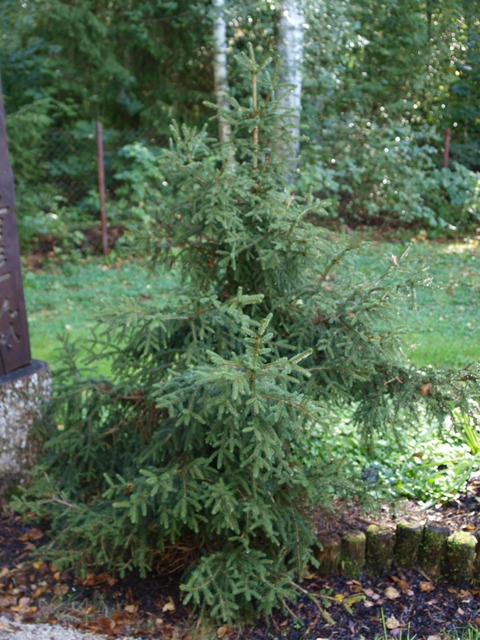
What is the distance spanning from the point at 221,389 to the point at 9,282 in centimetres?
188

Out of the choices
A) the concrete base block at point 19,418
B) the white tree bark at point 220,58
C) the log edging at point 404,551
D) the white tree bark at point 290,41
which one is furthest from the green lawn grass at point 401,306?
the white tree bark at point 220,58

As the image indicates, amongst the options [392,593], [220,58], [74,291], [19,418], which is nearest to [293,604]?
[392,593]

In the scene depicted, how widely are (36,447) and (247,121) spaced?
2296 mm

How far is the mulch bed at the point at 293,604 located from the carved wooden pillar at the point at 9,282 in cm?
116

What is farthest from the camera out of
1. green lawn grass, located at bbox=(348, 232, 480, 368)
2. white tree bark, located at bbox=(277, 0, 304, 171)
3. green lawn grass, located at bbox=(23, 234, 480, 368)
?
white tree bark, located at bbox=(277, 0, 304, 171)

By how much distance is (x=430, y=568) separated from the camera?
3.35 meters

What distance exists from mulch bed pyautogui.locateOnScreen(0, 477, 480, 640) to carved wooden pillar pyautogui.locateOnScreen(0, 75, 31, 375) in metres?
1.16

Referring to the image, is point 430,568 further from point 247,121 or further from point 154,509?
point 247,121

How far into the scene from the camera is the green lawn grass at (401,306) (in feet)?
18.6

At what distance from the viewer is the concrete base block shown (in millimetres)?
4090

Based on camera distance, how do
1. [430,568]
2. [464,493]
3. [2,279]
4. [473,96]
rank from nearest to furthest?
[430,568]
[464,493]
[2,279]
[473,96]

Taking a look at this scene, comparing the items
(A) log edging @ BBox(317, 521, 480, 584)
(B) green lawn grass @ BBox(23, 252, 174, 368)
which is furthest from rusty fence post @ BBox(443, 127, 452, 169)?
(A) log edging @ BBox(317, 521, 480, 584)

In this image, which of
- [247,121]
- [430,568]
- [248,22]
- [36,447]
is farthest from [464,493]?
[248,22]

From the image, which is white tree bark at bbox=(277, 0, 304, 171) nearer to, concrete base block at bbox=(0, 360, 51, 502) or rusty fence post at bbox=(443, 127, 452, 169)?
rusty fence post at bbox=(443, 127, 452, 169)
